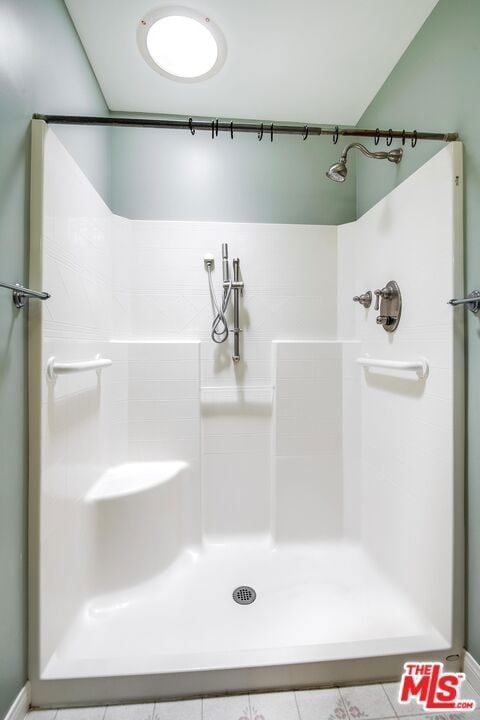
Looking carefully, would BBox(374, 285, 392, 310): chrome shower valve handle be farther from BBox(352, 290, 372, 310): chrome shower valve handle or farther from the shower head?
the shower head

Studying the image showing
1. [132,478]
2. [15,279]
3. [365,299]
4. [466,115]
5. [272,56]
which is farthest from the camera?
[365,299]

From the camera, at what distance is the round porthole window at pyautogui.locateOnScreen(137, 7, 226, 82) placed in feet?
3.90

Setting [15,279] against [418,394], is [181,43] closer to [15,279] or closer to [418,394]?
[15,279]

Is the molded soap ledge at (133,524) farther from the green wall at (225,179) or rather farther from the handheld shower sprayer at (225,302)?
the green wall at (225,179)

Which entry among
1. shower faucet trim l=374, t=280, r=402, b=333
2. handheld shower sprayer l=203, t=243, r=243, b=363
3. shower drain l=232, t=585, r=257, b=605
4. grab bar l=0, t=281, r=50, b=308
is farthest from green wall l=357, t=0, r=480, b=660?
grab bar l=0, t=281, r=50, b=308

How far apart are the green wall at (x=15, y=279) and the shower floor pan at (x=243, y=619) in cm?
27

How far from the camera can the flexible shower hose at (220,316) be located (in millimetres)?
1606

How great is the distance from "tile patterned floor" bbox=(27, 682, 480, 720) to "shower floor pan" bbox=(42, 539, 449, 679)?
95 mm

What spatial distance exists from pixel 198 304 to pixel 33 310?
85 centimetres

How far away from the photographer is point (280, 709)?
93 centimetres

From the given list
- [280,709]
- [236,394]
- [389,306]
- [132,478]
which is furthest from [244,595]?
[389,306]

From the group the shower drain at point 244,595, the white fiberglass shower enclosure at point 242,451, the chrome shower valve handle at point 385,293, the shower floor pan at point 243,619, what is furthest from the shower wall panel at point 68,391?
the chrome shower valve handle at point 385,293

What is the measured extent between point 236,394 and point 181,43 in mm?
1632

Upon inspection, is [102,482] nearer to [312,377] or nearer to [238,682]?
[238,682]
